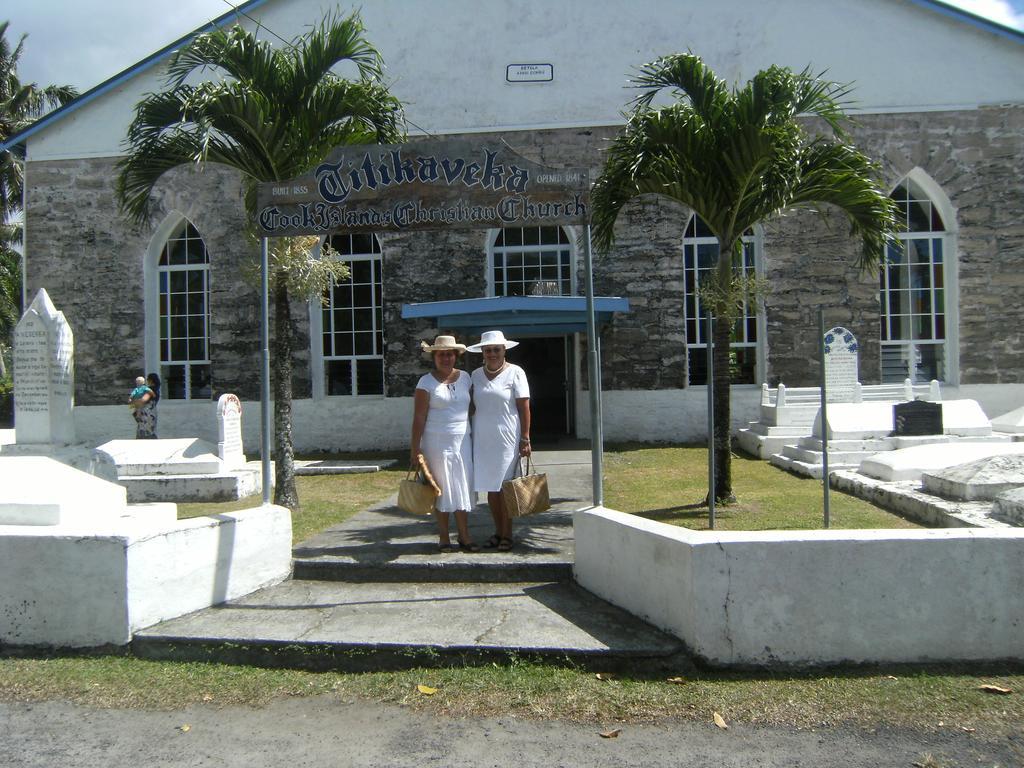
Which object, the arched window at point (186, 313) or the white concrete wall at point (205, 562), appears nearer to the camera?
the white concrete wall at point (205, 562)

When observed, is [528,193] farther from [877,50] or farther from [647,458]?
[877,50]

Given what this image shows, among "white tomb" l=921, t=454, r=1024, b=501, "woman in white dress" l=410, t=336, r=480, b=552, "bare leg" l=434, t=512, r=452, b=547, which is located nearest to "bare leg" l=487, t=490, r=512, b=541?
"woman in white dress" l=410, t=336, r=480, b=552

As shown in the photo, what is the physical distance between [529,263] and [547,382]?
2.36 metres

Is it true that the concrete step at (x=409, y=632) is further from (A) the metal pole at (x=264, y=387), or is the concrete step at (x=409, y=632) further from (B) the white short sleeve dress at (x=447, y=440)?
(A) the metal pole at (x=264, y=387)

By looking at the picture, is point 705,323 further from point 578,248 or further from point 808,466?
point 808,466

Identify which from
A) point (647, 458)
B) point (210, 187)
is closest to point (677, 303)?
point (647, 458)

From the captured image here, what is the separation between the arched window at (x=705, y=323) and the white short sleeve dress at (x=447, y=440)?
9.21 meters

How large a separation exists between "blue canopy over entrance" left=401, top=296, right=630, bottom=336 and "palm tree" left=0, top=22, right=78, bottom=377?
23936mm

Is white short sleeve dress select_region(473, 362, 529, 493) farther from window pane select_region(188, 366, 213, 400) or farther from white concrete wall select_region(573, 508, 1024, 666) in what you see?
window pane select_region(188, 366, 213, 400)

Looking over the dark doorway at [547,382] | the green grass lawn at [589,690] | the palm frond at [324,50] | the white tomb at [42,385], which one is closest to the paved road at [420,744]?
the green grass lawn at [589,690]

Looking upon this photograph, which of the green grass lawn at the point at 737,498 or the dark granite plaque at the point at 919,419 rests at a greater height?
the dark granite plaque at the point at 919,419

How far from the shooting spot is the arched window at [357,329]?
Answer: 1498cm

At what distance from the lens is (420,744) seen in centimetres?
338

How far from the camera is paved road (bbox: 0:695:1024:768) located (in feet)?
10.5
